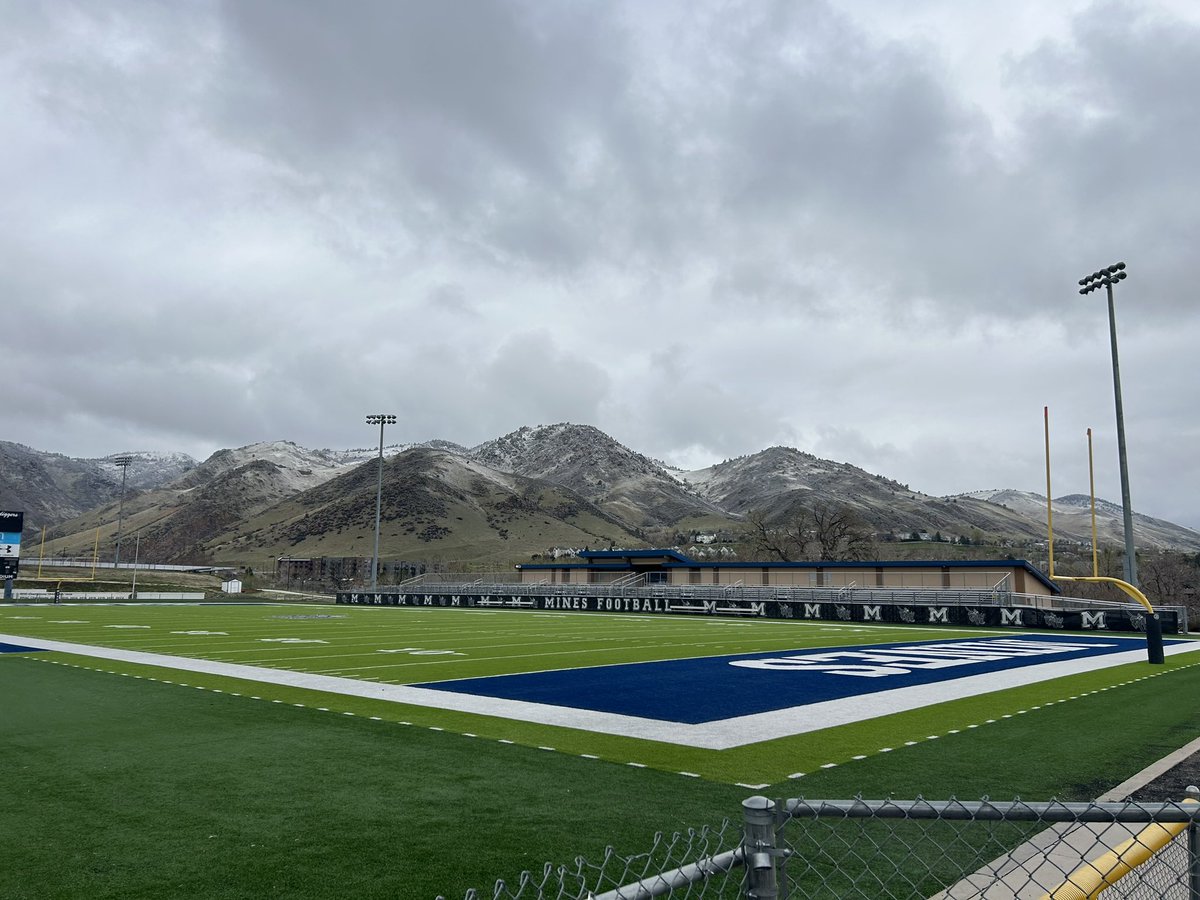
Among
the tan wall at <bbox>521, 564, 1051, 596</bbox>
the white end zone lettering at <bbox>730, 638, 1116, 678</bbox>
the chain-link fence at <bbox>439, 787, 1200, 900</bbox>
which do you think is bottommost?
the white end zone lettering at <bbox>730, 638, 1116, 678</bbox>

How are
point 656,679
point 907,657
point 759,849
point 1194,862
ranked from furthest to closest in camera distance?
point 907,657, point 656,679, point 1194,862, point 759,849

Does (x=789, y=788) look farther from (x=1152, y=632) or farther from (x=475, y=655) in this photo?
(x=1152, y=632)

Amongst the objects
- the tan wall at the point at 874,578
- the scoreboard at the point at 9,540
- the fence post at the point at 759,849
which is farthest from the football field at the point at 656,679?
the scoreboard at the point at 9,540

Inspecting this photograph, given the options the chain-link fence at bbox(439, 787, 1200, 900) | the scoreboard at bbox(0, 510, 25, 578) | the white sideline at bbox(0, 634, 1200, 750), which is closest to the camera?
the chain-link fence at bbox(439, 787, 1200, 900)

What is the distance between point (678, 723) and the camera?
11.5 metres

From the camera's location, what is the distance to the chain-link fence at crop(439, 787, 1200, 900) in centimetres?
340

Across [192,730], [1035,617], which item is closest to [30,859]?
[192,730]

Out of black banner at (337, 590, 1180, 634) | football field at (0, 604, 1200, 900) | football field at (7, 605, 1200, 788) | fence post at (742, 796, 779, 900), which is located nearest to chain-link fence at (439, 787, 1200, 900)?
fence post at (742, 796, 779, 900)

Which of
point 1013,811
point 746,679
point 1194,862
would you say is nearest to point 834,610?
point 746,679

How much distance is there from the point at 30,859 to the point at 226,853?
127 centimetres

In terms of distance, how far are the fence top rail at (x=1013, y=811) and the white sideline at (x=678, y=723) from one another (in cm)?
645

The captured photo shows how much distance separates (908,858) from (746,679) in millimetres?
10676

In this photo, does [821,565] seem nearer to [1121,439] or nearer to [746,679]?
[1121,439]

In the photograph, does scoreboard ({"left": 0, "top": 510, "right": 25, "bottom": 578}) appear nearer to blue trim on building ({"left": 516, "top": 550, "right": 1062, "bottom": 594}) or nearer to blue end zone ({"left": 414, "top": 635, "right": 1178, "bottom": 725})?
blue trim on building ({"left": 516, "top": 550, "right": 1062, "bottom": 594})
